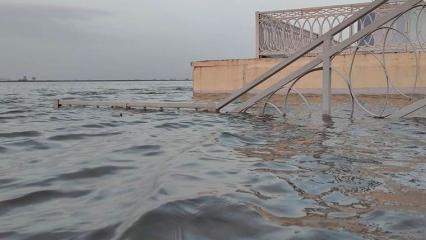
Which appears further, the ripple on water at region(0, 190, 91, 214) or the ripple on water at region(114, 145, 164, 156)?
the ripple on water at region(114, 145, 164, 156)

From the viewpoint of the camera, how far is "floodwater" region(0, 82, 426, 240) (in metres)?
2.23

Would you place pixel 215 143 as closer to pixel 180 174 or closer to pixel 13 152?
pixel 180 174

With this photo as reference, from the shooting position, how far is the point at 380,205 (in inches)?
102

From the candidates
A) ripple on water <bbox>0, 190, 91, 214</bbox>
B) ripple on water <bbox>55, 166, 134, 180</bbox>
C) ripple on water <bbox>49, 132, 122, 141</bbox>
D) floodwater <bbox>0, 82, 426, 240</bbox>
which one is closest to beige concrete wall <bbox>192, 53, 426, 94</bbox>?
floodwater <bbox>0, 82, 426, 240</bbox>

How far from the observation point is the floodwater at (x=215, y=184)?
7.33 feet

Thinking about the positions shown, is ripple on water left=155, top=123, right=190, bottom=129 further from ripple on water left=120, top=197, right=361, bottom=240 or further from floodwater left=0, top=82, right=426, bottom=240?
ripple on water left=120, top=197, right=361, bottom=240

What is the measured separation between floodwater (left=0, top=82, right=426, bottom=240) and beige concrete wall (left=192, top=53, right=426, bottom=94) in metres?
6.08

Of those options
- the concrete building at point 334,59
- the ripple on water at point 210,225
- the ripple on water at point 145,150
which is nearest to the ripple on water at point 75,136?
the ripple on water at point 145,150

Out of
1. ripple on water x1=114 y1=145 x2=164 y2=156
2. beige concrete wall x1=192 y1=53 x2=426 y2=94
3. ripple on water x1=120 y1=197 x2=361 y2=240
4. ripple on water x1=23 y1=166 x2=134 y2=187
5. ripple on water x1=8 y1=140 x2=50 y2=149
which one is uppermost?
beige concrete wall x1=192 y1=53 x2=426 y2=94

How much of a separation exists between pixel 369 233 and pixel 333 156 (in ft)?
6.73

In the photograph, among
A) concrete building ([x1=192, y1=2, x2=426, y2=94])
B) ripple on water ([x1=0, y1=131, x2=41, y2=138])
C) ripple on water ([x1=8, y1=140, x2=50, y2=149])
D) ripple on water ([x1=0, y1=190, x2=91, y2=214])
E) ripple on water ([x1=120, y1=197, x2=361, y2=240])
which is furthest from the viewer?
concrete building ([x1=192, y1=2, x2=426, y2=94])

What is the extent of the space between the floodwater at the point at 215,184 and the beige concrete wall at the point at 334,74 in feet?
19.9

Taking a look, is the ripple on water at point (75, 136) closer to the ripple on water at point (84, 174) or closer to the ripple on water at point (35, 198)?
the ripple on water at point (84, 174)

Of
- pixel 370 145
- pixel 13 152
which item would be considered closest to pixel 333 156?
pixel 370 145
